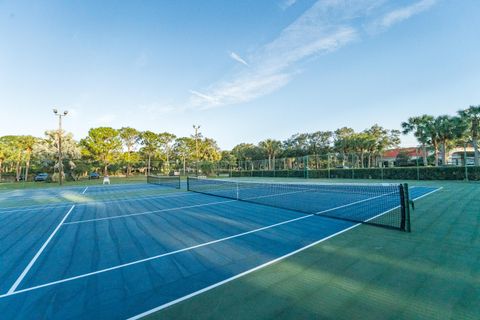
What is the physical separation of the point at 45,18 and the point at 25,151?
45599 mm

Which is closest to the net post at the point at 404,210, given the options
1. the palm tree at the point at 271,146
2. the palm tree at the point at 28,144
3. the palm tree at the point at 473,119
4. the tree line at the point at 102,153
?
the palm tree at the point at 473,119

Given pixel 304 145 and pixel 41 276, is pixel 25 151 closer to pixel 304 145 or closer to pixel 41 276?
pixel 41 276

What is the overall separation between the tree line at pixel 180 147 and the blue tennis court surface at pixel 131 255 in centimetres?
A: 2505

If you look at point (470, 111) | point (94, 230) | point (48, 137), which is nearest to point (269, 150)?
point (470, 111)

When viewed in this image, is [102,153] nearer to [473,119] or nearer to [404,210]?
[404,210]

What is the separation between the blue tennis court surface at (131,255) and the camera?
3.27 metres

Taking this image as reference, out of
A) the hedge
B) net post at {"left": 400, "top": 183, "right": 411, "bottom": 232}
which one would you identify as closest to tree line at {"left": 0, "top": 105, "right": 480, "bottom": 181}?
the hedge

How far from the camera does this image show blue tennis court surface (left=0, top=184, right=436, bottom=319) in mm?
3270

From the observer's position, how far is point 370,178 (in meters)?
27.4

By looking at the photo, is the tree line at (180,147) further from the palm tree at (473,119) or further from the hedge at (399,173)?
the hedge at (399,173)

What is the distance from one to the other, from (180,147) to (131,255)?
63.9 metres

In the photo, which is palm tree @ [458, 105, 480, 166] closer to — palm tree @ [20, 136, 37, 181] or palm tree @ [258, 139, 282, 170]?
palm tree @ [258, 139, 282, 170]

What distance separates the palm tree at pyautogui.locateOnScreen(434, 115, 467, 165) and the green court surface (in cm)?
2728

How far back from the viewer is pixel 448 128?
2667 cm
